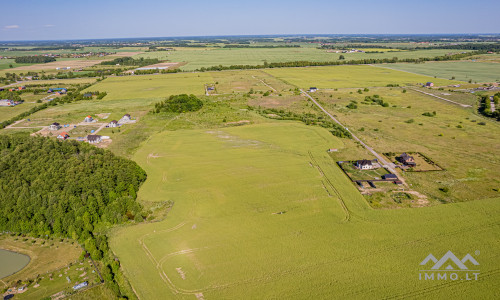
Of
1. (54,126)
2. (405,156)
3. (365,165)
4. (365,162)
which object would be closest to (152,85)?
(54,126)

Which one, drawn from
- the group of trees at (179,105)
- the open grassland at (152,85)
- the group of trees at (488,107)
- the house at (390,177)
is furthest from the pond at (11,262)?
the group of trees at (488,107)

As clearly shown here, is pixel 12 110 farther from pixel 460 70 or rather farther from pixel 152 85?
pixel 460 70

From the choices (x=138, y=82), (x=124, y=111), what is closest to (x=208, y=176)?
(x=124, y=111)

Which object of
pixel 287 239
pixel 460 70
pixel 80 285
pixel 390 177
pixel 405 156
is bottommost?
pixel 80 285

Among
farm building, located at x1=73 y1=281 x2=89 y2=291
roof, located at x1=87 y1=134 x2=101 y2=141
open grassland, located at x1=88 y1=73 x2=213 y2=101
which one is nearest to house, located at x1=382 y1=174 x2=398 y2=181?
farm building, located at x1=73 y1=281 x2=89 y2=291

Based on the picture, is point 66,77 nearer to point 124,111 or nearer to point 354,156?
point 124,111

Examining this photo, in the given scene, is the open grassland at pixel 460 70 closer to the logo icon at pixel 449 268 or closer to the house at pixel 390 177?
the house at pixel 390 177
